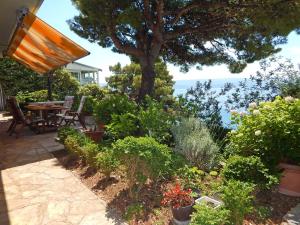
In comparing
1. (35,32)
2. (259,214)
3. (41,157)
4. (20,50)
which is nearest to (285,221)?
Answer: (259,214)

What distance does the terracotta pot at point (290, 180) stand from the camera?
3959mm

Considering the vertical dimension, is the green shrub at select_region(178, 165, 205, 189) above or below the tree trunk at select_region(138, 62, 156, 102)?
below

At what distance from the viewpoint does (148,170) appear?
366 cm

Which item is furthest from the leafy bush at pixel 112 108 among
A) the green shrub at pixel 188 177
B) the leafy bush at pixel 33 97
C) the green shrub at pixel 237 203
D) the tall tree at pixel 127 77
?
the tall tree at pixel 127 77

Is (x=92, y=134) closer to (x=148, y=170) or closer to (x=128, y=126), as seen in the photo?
(x=128, y=126)

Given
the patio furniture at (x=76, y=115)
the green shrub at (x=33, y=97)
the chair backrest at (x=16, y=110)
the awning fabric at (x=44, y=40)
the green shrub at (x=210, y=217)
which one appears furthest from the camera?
the green shrub at (x=33, y=97)

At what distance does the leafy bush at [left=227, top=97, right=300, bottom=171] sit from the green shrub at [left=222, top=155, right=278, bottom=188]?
36cm

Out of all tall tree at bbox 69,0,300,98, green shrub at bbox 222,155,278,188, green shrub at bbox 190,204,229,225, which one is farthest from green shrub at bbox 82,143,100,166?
tall tree at bbox 69,0,300,98

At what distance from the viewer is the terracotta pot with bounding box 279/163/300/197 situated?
13.0 ft

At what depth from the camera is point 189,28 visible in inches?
318

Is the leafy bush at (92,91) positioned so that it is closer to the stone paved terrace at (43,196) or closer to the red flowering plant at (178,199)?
the stone paved terrace at (43,196)

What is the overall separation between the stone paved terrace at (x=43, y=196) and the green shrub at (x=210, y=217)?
1.14 m

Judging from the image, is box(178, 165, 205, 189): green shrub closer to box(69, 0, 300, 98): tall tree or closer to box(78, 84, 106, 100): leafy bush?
box(69, 0, 300, 98): tall tree

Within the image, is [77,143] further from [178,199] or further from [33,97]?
[33,97]
